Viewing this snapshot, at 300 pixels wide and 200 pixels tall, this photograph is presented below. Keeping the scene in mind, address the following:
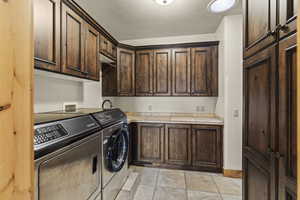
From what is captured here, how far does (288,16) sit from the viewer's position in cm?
72

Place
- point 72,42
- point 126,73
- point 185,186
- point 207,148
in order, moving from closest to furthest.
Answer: point 72,42
point 185,186
point 207,148
point 126,73

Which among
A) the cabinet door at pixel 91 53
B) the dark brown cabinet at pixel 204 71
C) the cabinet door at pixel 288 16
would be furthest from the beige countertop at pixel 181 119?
the cabinet door at pixel 288 16

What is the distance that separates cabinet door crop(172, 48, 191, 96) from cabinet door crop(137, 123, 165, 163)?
2.50 feet

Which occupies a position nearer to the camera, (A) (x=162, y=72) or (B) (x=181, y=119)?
(B) (x=181, y=119)

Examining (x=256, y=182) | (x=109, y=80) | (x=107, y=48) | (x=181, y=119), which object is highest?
(x=107, y=48)

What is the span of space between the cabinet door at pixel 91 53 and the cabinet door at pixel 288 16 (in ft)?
5.92

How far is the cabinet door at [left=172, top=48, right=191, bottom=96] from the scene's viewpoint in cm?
292

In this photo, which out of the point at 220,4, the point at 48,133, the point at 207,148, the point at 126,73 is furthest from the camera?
the point at 126,73

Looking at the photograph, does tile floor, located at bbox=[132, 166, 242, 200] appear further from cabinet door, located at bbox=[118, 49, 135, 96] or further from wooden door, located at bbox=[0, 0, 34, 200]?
wooden door, located at bbox=[0, 0, 34, 200]

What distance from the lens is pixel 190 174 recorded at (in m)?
2.59

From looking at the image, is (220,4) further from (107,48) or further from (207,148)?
(207,148)

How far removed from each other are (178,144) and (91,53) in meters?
1.98

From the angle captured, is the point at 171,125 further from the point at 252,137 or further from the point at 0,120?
the point at 0,120

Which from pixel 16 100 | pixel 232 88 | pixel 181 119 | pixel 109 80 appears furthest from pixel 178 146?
pixel 16 100
